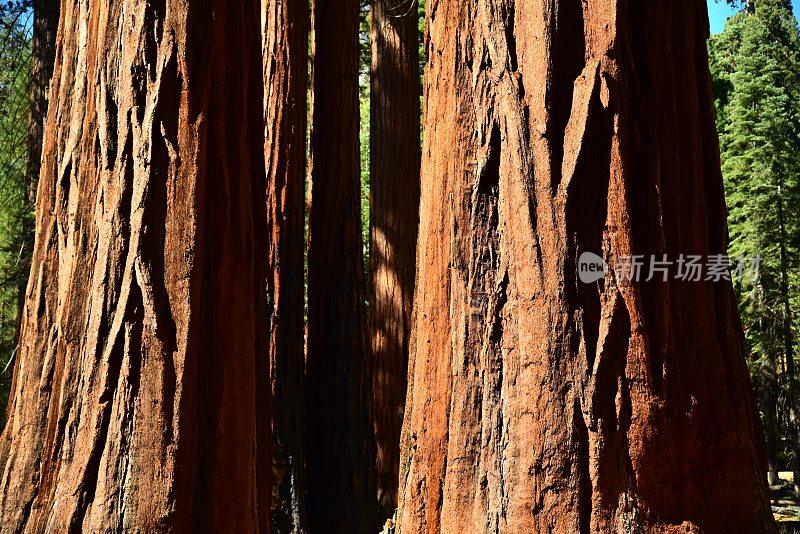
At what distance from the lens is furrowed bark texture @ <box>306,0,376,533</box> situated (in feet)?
27.3

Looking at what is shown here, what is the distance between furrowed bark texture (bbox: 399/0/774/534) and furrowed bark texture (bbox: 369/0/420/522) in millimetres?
7016

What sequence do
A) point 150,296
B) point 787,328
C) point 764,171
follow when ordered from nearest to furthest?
point 150,296
point 787,328
point 764,171

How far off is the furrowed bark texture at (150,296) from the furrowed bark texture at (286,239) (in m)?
3.49

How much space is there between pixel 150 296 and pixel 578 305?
1.88m

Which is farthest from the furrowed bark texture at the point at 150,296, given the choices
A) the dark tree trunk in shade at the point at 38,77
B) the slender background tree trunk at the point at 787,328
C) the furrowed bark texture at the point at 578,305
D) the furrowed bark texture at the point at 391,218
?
the slender background tree trunk at the point at 787,328

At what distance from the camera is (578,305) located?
2.46 metres

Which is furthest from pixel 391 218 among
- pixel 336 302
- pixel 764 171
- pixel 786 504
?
pixel 764 171

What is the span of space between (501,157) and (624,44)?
20.2 inches

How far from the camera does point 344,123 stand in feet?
29.3

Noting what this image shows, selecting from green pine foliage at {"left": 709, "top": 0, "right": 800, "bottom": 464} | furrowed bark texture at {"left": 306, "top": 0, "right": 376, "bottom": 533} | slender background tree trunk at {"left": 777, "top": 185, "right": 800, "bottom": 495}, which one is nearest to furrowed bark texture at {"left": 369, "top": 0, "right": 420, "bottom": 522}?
furrowed bark texture at {"left": 306, "top": 0, "right": 376, "bottom": 533}

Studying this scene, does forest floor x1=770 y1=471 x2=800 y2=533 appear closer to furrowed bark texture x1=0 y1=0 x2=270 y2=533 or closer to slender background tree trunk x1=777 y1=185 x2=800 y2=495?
slender background tree trunk x1=777 y1=185 x2=800 y2=495

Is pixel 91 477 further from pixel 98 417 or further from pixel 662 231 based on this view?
pixel 662 231

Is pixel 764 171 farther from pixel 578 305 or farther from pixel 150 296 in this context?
pixel 578 305

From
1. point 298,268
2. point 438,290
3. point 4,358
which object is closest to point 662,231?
point 438,290
